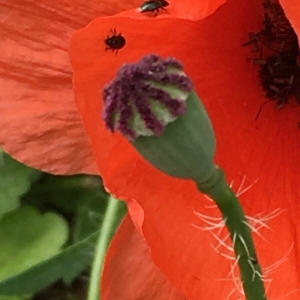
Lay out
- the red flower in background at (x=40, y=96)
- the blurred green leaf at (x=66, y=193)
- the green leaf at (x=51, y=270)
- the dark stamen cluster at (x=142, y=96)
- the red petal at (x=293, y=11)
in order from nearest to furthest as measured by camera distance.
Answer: the dark stamen cluster at (x=142, y=96)
the red petal at (x=293, y=11)
the red flower in background at (x=40, y=96)
the green leaf at (x=51, y=270)
the blurred green leaf at (x=66, y=193)

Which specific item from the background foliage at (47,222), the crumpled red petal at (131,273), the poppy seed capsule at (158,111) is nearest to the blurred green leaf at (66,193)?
the background foliage at (47,222)

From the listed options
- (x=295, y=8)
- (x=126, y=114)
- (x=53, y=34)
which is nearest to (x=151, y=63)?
(x=126, y=114)

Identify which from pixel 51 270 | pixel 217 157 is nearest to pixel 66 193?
Answer: pixel 51 270

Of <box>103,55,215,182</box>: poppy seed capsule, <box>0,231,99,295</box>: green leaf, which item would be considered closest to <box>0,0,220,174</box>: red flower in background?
<box>0,231,99,295</box>: green leaf

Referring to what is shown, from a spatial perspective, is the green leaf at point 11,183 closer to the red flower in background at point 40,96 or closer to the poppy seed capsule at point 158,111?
the red flower in background at point 40,96

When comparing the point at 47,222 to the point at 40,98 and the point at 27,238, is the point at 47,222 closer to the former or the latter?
the point at 27,238
